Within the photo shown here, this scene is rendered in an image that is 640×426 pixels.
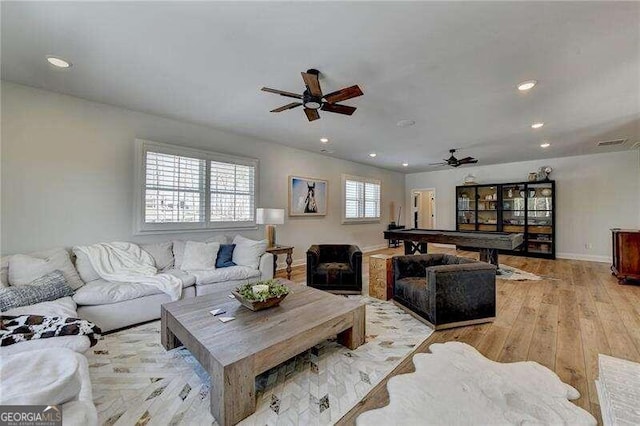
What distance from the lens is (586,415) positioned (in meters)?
1.64

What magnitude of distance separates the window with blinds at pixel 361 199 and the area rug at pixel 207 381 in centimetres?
472

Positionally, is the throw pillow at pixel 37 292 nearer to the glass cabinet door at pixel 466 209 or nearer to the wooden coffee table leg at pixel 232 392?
the wooden coffee table leg at pixel 232 392

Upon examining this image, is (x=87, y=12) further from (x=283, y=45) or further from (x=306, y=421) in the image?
(x=306, y=421)

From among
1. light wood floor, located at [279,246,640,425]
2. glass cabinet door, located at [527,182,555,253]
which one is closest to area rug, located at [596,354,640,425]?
light wood floor, located at [279,246,640,425]

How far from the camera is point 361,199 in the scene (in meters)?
7.67

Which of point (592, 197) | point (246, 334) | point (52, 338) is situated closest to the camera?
point (52, 338)

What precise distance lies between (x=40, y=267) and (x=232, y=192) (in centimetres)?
260

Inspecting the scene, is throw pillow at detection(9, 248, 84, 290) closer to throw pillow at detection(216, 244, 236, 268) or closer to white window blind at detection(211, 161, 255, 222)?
throw pillow at detection(216, 244, 236, 268)

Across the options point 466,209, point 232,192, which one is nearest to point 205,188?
point 232,192

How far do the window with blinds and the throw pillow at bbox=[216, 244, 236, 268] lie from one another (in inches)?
148

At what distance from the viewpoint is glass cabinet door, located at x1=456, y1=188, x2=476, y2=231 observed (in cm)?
816

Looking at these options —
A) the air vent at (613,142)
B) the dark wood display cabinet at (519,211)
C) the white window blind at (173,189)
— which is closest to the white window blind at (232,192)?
the white window blind at (173,189)

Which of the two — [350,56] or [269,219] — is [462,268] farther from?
[269,219]

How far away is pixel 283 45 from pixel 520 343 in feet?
11.3
